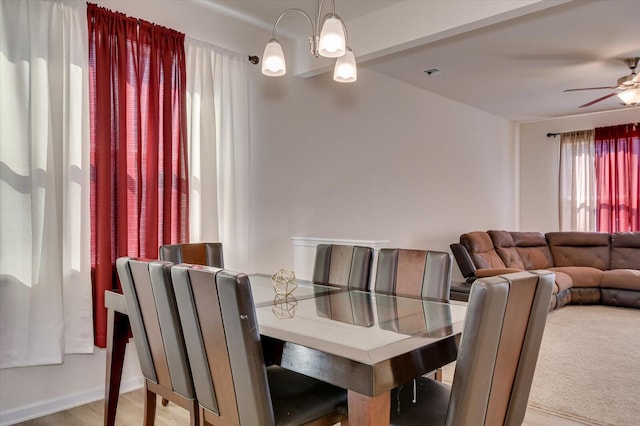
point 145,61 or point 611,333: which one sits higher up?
point 145,61

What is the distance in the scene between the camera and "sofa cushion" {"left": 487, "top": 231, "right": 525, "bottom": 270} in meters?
5.92

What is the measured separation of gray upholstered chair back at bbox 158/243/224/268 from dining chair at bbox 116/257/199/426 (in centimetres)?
78

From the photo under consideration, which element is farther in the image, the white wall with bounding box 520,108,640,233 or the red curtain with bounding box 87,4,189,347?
the white wall with bounding box 520,108,640,233

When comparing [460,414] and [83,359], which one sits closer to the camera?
[460,414]

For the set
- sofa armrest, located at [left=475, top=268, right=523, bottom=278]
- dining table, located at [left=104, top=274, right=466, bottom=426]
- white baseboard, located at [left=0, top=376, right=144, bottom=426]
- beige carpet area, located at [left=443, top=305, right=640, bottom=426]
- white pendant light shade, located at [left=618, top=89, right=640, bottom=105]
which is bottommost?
beige carpet area, located at [left=443, top=305, right=640, bottom=426]

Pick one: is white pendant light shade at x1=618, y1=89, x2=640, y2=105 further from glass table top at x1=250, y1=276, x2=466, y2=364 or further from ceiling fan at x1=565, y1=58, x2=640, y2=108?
glass table top at x1=250, y1=276, x2=466, y2=364

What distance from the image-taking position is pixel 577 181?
22.8 ft

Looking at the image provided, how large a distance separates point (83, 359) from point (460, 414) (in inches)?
95.6

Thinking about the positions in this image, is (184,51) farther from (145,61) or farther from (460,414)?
(460,414)

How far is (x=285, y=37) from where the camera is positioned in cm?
400

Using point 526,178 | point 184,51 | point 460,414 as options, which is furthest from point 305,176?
point 526,178

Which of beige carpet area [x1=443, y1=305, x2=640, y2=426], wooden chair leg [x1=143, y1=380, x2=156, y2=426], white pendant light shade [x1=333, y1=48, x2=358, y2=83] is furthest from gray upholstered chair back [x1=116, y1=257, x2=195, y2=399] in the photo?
beige carpet area [x1=443, y1=305, x2=640, y2=426]

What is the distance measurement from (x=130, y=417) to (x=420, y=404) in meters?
1.78

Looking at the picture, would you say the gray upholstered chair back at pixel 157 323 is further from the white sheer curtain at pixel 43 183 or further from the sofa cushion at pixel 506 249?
the sofa cushion at pixel 506 249
